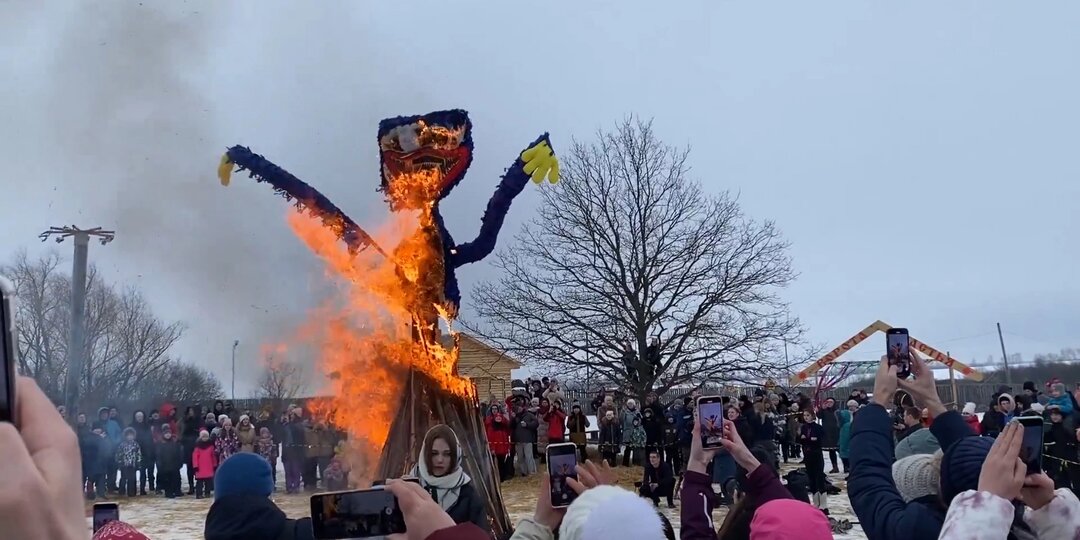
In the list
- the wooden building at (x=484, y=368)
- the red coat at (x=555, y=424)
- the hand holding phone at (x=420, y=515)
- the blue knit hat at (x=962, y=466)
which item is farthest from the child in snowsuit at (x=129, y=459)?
the wooden building at (x=484, y=368)

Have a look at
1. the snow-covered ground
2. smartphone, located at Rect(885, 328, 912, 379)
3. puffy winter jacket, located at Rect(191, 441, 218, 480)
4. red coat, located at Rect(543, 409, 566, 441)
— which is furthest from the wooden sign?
smartphone, located at Rect(885, 328, 912, 379)

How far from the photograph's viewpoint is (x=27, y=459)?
0.89m

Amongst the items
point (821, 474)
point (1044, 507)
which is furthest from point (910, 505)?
point (821, 474)

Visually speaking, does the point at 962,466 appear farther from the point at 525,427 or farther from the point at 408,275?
the point at 525,427

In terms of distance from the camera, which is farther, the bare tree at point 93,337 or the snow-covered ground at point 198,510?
the bare tree at point 93,337

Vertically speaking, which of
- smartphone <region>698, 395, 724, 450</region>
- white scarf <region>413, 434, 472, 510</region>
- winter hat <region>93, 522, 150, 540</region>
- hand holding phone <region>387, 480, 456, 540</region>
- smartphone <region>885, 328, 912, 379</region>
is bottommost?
white scarf <region>413, 434, 472, 510</region>

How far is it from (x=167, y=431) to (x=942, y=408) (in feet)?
49.2

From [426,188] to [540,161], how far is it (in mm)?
1265

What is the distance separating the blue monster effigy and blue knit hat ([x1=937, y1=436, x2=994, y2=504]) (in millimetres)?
6461

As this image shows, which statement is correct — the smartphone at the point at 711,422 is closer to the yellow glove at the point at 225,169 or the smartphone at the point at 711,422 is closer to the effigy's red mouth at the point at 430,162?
the effigy's red mouth at the point at 430,162

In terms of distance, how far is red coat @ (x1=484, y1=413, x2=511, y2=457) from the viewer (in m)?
16.3

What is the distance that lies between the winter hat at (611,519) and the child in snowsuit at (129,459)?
14.9 meters

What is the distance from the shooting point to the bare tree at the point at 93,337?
2083cm

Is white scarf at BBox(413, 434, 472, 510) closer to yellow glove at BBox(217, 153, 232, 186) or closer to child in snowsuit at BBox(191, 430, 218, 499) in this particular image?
yellow glove at BBox(217, 153, 232, 186)
